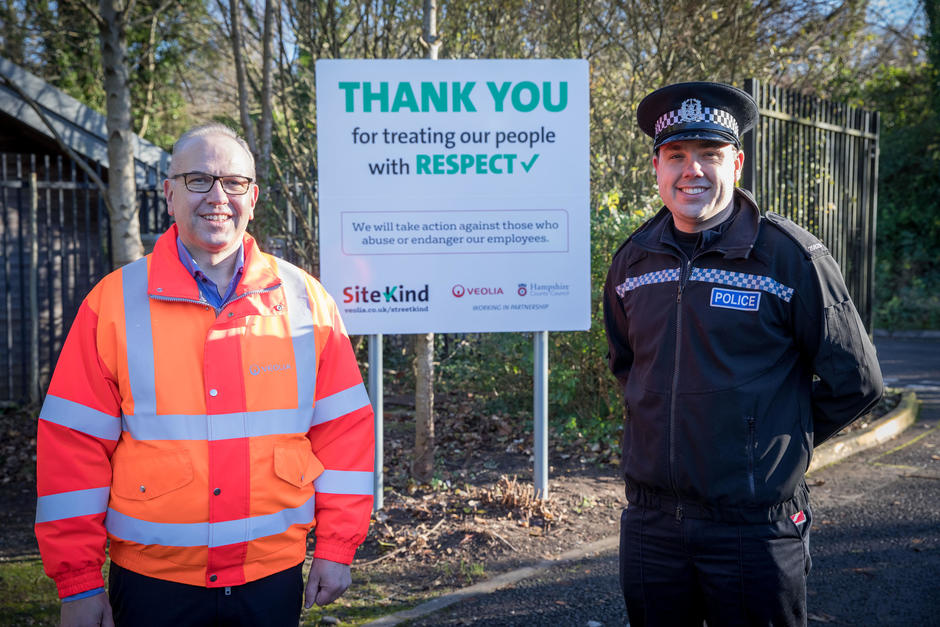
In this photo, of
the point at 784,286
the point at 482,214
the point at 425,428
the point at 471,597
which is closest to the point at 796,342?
the point at 784,286


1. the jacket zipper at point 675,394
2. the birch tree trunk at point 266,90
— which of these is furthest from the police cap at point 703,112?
the birch tree trunk at point 266,90

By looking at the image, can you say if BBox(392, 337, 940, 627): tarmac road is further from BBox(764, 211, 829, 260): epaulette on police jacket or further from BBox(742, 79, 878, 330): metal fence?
BBox(742, 79, 878, 330): metal fence

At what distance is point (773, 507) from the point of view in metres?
2.48

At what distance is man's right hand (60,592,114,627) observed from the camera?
2.27 meters

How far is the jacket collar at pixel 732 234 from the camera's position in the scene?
2.53 m

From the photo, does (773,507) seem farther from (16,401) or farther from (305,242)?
(16,401)

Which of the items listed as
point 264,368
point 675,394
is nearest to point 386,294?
point 264,368

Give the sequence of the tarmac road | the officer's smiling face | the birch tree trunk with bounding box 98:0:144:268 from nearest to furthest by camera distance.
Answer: the officer's smiling face → the tarmac road → the birch tree trunk with bounding box 98:0:144:268

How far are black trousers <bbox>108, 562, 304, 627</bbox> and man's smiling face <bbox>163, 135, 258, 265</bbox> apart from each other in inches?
37.3

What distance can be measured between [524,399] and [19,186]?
6.03m

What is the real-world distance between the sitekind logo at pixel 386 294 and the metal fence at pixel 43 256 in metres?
5.56

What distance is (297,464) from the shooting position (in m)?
2.45

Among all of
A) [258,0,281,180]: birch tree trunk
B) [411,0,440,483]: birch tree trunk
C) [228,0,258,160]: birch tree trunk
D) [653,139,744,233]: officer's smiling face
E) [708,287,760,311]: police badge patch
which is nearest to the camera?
[708,287,760,311]: police badge patch

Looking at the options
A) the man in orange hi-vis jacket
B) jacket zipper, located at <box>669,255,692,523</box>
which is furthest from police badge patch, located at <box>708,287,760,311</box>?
the man in orange hi-vis jacket
